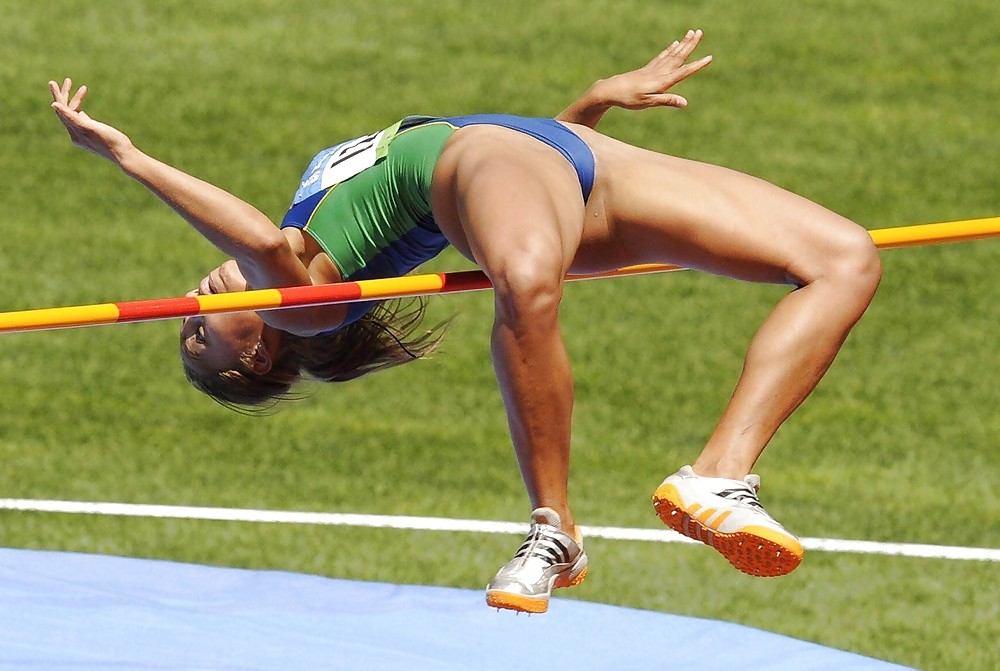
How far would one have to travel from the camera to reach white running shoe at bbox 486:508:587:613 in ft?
10.9

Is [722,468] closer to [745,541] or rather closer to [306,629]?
[745,541]

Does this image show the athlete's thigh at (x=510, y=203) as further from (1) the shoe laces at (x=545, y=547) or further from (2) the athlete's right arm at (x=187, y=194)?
(1) the shoe laces at (x=545, y=547)

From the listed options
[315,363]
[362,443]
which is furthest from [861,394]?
[315,363]

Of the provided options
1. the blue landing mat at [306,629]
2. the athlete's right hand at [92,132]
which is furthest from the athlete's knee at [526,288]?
the blue landing mat at [306,629]

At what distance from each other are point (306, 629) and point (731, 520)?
5.78 ft

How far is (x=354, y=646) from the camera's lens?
457cm

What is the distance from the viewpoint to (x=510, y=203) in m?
3.45

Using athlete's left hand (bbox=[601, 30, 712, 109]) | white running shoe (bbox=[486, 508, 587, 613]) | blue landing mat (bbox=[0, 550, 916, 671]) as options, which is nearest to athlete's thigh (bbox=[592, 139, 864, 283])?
athlete's left hand (bbox=[601, 30, 712, 109])

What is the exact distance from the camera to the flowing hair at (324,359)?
427 centimetres

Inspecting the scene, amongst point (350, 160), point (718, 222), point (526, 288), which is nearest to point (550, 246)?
point (526, 288)

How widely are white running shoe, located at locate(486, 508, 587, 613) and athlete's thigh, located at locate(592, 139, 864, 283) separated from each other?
0.65 meters

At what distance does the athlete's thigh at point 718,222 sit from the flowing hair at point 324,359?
745 millimetres

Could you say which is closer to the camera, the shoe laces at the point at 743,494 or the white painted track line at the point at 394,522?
the shoe laces at the point at 743,494

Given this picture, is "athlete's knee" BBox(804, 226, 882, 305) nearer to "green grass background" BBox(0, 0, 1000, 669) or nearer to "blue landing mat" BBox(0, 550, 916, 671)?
"blue landing mat" BBox(0, 550, 916, 671)
